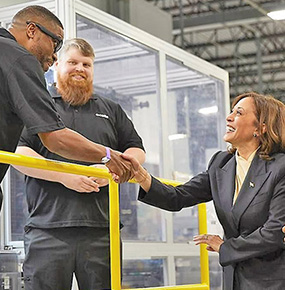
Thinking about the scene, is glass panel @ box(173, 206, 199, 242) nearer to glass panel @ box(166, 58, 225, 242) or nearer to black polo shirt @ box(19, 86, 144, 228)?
glass panel @ box(166, 58, 225, 242)

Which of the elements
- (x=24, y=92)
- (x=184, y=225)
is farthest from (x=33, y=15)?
(x=184, y=225)

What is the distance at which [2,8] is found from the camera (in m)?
5.04

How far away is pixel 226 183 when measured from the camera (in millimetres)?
3096

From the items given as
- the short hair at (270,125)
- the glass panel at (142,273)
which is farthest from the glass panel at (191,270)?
the short hair at (270,125)

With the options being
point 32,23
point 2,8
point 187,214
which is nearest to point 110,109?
point 32,23

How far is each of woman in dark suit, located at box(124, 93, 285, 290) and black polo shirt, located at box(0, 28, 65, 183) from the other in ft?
2.13

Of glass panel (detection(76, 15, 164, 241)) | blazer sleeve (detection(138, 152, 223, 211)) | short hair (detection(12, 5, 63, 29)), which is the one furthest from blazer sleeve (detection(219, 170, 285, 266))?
glass panel (detection(76, 15, 164, 241))

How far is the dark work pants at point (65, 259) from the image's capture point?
3121mm

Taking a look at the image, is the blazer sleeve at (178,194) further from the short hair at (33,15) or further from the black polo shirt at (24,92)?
the short hair at (33,15)

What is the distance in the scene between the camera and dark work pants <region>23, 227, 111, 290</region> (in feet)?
Answer: 10.2

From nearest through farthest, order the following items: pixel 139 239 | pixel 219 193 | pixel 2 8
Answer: pixel 219 193 → pixel 2 8 → pixel 139 239

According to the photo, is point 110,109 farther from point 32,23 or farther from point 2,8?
point 2,8

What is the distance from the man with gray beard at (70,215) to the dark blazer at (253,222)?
0.31m

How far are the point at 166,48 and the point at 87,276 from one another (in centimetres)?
334
